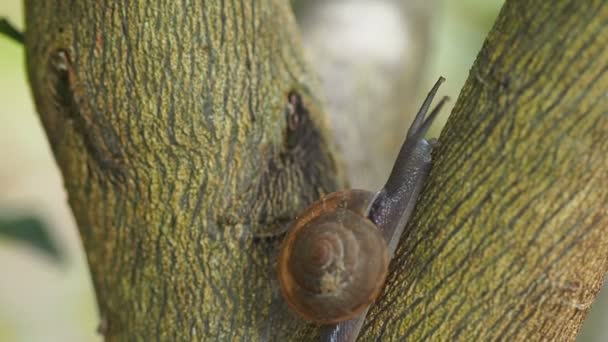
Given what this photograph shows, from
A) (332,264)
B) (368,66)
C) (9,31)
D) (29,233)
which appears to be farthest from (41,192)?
(332,264)

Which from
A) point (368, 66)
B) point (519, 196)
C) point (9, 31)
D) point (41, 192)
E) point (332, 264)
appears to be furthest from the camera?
point (41, 192)

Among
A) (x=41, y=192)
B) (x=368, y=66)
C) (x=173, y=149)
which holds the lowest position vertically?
(x=41, y=192)

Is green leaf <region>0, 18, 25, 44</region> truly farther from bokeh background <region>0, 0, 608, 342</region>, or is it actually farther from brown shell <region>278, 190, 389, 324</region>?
bokeh background <region>0, 0, 608, 342</region>

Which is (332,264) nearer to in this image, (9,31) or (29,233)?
(9,31)

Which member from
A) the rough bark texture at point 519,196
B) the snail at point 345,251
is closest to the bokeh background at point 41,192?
the snail at point 345,251

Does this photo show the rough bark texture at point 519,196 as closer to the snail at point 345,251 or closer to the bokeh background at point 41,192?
the snail at point 345,251
